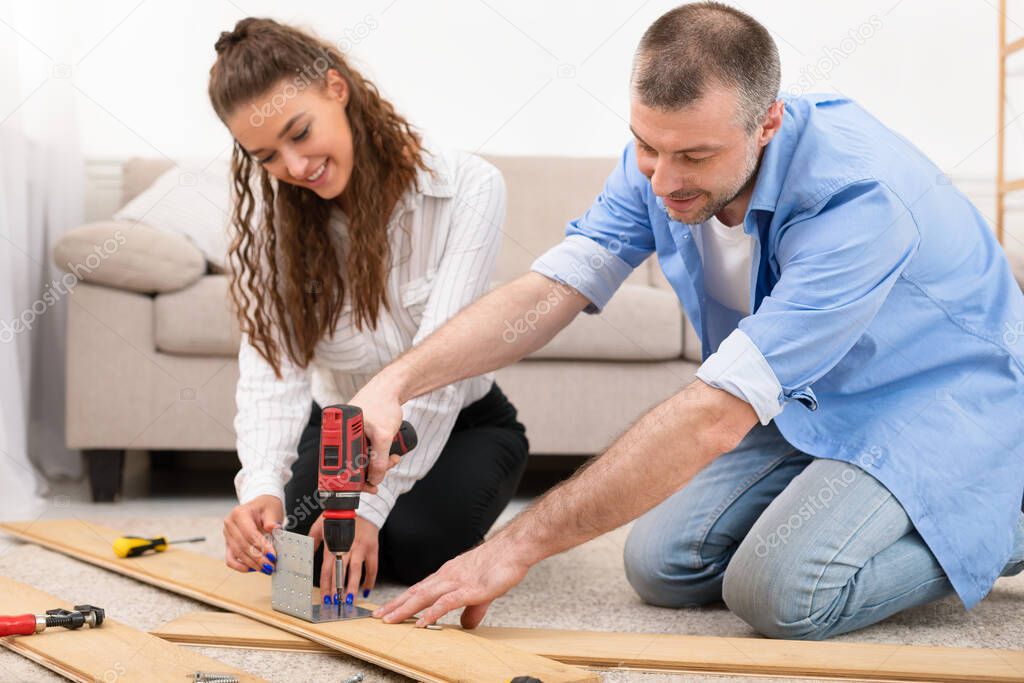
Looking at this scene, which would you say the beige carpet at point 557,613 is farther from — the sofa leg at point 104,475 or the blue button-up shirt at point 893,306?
the sofa leg at point 104,475

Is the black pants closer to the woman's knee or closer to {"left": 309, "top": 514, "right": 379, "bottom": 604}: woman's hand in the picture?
the woman's knee

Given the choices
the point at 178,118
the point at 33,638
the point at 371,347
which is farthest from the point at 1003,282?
the point at 178,118

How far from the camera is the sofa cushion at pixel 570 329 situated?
104 inches

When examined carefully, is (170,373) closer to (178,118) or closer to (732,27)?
(178,118)

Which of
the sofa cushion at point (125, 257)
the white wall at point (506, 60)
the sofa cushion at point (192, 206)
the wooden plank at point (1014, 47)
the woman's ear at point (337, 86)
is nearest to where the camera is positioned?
the woman's ear at point (337, 86)

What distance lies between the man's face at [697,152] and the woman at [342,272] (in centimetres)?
51

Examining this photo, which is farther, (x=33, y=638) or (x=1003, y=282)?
(x=1003, y=282)

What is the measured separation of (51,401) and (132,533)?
0.91 meters

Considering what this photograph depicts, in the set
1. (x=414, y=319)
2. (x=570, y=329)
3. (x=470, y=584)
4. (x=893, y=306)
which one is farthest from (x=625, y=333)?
(x=470, y=584)

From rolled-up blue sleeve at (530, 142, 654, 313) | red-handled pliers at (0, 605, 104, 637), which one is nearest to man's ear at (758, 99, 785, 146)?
rolled-up blue sleeve at (530, 142, 654, 313)

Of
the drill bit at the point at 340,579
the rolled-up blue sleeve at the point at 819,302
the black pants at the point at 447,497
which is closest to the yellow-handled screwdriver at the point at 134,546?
the black pants at the point at 447,497

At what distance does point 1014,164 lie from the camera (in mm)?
3768

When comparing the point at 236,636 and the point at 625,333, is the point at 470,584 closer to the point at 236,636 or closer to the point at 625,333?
the point at 236,636

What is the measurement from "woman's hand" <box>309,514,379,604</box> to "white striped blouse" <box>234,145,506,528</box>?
0.06m
